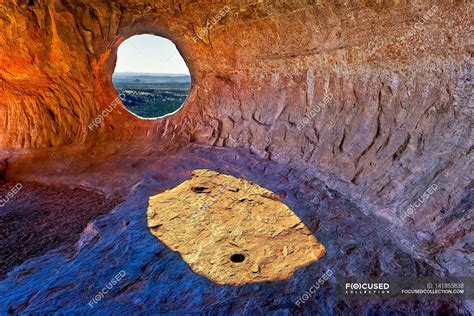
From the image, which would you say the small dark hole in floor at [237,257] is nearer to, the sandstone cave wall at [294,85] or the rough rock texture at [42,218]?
the sandstone cave wall at [294,85]

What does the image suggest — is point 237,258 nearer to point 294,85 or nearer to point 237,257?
point 237,257

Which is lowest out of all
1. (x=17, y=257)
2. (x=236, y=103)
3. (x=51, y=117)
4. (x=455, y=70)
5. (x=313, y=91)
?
(x=17, y=257)

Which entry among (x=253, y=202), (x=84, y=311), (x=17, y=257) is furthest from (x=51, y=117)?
(x=84, y=311)

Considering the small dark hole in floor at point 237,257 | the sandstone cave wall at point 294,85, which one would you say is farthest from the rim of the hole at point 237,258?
the sandstone cave wall at point 294,85

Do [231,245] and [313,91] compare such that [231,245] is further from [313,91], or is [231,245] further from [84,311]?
[313,91]

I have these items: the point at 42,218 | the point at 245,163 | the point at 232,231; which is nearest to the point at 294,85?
the point at 245,163

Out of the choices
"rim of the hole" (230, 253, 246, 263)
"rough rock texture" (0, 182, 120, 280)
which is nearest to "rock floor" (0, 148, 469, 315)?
"rough rock texture" (0, 182, 120, 280)
